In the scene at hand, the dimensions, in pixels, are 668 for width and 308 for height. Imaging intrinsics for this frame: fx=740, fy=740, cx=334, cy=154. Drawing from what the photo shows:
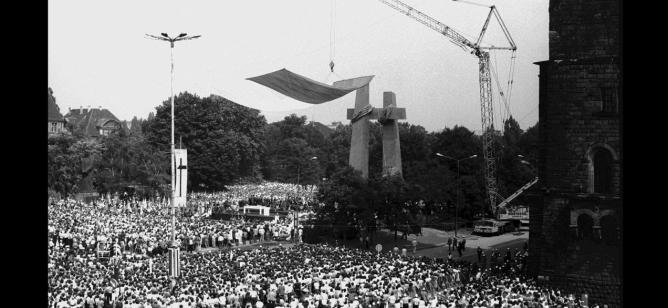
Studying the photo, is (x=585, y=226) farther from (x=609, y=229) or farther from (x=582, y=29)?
(x=582, y=29)

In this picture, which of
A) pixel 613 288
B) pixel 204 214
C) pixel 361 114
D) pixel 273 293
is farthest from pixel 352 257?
pixel 204 214

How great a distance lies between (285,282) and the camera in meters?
22.9

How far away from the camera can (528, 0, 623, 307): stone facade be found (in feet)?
92.6

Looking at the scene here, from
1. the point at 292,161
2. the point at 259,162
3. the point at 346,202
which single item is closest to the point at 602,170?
the point at 346,202

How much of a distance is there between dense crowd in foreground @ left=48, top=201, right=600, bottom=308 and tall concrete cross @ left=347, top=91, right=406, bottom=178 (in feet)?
54.1

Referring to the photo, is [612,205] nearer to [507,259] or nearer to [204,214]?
[507,259]

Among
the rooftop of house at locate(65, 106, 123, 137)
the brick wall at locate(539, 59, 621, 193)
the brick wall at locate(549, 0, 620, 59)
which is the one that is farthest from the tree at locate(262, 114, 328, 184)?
the brick wall at locate(549, 0, 620, 59)

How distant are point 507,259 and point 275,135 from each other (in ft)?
317

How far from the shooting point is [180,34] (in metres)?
29.0

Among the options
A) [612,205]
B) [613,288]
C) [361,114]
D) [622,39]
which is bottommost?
[613,288]

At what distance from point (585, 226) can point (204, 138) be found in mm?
61090

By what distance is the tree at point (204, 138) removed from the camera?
82.4 metres

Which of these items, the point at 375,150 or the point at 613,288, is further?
the point at 375,150

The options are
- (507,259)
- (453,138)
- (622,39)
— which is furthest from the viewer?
(453,138)
